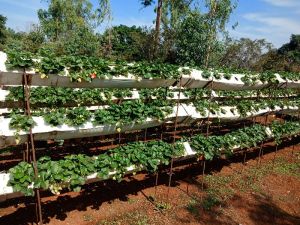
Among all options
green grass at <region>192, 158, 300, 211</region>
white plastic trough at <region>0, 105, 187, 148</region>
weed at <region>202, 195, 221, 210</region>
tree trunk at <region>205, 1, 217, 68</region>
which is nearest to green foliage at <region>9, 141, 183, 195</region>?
A: white plastic trough at <region>0, 105, 187, 148</region>

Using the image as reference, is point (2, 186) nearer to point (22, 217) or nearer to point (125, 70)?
point (22, 217)

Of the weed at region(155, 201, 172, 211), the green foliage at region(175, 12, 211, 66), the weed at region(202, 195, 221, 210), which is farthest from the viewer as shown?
the green foliage at region(175, 12, 211, 66)

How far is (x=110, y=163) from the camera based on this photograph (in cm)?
654

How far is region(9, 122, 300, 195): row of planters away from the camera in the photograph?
17.9 feet

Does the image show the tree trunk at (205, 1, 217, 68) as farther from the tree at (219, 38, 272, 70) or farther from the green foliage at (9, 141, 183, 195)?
the green foliage at (9, 141, 183, 195)

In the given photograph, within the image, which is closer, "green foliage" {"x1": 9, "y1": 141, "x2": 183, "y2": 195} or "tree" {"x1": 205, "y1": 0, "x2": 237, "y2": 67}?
"green foliage" {"x1": 9, "y1": 141, "x2": 183, "y2": 195}

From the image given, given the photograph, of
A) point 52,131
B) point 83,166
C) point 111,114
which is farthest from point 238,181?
point 52,131

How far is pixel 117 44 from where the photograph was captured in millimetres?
61219

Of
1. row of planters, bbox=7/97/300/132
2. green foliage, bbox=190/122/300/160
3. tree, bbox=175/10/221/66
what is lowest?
green foliage, bbox=190/122/300/160

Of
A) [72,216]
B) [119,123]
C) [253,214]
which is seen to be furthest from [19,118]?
[253,214]

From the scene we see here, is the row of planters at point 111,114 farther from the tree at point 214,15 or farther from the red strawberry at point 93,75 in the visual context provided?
the tree at point 214,15

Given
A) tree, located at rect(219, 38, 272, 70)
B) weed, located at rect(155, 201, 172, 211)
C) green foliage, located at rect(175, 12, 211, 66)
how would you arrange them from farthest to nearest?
tree, located at rect(219, 38, 272, 70) < green foliage, located at rect(175, 12, 211, 66) < weed, located at rect(155, 201, 172, 211)

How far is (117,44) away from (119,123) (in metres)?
56.5

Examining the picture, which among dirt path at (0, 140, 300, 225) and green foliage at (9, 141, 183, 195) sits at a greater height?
green foliage at (9, 141, 183, 195)
